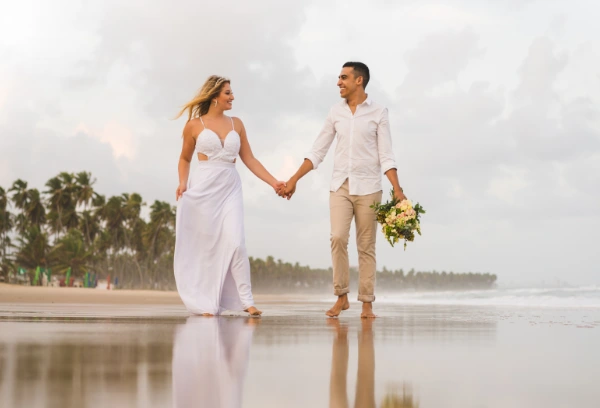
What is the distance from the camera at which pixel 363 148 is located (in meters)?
7.85

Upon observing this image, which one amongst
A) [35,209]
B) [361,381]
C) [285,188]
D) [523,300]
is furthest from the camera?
[35,209]

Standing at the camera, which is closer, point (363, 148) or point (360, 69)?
point (363, 148)

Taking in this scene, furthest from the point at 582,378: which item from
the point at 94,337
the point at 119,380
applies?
the point at 94,337

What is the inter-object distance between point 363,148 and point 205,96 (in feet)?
6.53

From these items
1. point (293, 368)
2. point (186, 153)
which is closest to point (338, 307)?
point (186, 153)

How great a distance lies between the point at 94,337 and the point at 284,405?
2.55 meters

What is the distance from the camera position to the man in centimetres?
777

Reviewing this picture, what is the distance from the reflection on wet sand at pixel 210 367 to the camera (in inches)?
91.1

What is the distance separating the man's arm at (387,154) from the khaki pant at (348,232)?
0.74 feet

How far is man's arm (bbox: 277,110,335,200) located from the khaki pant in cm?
46

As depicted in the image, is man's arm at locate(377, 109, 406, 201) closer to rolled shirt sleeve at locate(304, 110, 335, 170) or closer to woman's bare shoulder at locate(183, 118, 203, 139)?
rolled shirt sleeve at locate(304, 110, 335, 170)

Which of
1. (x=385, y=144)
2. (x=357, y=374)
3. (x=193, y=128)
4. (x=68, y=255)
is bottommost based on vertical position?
(x=357, y=374)

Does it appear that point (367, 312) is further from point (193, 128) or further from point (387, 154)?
point (193, 128)

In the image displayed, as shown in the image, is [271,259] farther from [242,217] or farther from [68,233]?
Answer: [242,217]
